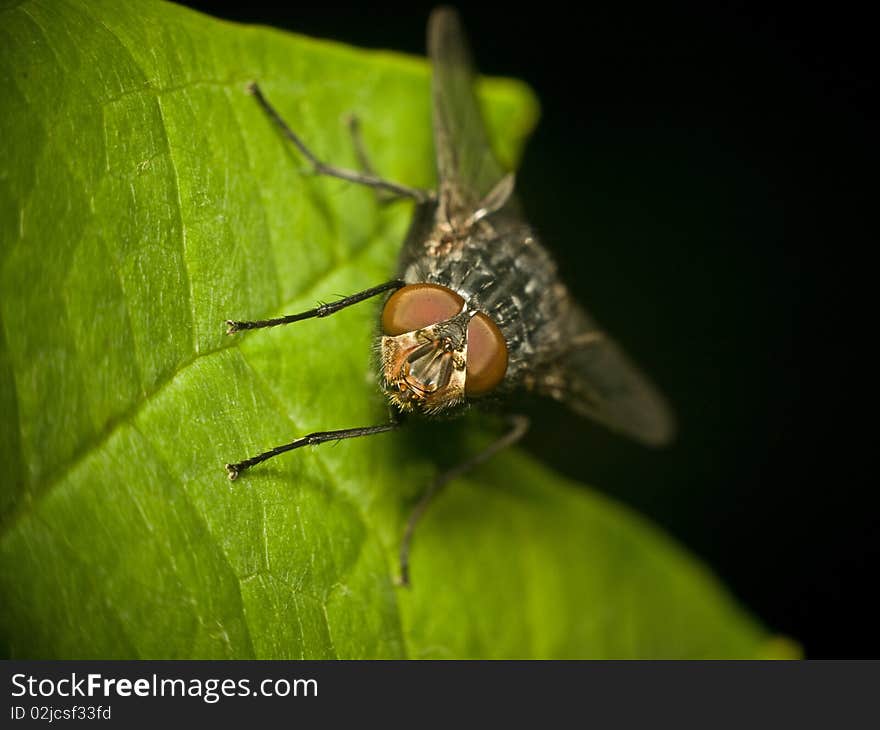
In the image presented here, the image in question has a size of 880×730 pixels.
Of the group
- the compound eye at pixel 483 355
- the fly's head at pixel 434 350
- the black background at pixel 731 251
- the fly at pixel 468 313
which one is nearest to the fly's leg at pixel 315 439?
the fly at pixel 468 313

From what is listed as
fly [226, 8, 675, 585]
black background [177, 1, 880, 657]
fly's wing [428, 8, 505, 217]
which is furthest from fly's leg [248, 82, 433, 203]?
black background [177, 1, 880, 657]

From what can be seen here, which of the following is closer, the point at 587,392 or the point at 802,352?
the point at 587,392

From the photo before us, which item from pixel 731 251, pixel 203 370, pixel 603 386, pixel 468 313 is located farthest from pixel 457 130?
pixel 731 251

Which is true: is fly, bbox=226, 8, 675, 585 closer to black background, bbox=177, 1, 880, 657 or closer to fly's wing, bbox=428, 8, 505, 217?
fly's wing, bbox=428, 8, 505, 217
